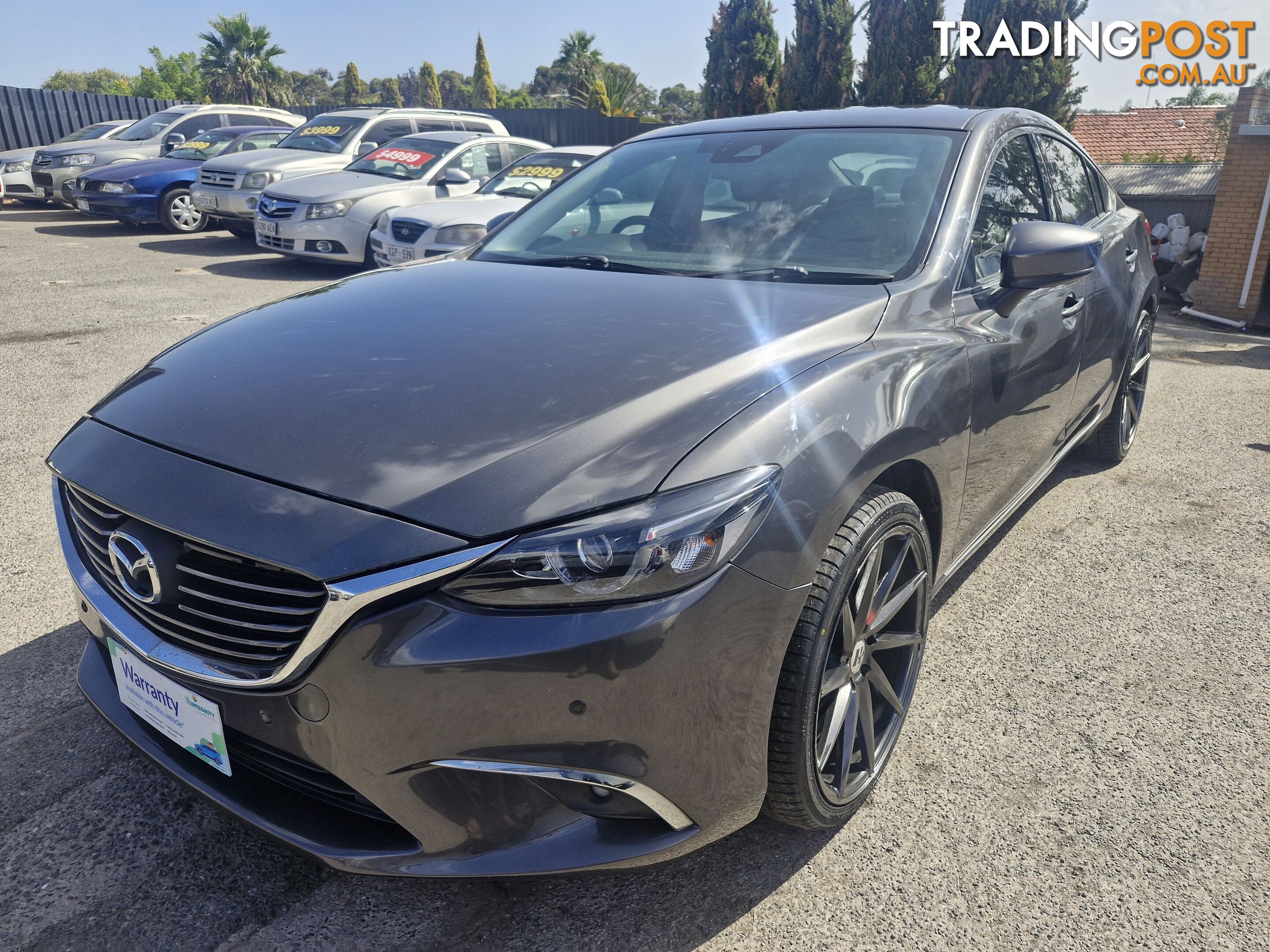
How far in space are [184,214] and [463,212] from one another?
662cm

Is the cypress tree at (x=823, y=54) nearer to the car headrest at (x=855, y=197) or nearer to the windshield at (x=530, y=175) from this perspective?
the windshield at (x=530, y=175)

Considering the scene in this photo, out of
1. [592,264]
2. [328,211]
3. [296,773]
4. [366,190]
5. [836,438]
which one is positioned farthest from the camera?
[366,190]

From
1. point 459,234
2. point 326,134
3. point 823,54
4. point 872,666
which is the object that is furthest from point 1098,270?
point 823,54

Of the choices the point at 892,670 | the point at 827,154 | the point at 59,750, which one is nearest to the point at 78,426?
the point at 59,750

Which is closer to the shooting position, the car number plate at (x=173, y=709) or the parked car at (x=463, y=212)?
the car number plate at (x=173, y=709)

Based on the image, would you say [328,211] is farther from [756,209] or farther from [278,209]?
[756,209]

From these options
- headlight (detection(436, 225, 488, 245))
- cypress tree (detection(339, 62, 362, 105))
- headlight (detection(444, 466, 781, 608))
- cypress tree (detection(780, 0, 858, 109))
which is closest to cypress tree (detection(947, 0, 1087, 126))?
cypress tree (detection(780, 0, 858, 109))

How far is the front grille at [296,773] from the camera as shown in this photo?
1.68 meters

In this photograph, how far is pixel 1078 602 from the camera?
3.36m

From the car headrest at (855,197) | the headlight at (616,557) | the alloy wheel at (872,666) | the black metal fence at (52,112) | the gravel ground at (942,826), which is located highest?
the black metal fence at (52,112)

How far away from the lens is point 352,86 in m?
93.8

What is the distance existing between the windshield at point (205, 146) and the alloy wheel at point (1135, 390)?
43.2 feet

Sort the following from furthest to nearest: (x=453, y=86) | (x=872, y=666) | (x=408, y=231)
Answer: (x=453, y=86), (x=408, y=231), (x=872, y=666)

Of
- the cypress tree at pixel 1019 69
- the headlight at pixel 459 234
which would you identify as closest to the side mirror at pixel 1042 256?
the headlight at pixel 459 234
